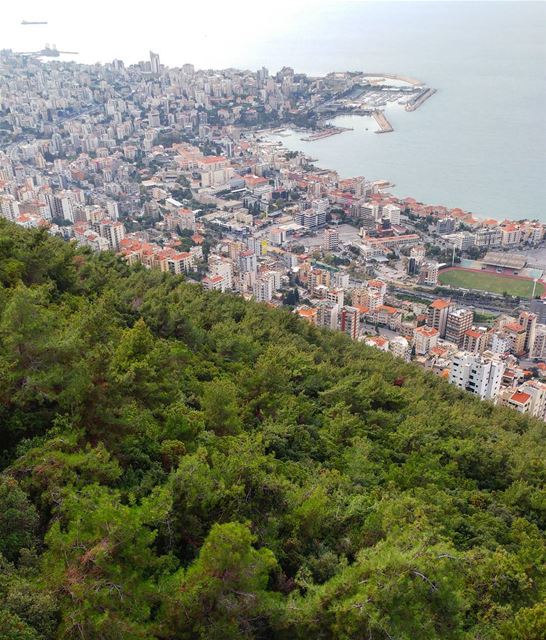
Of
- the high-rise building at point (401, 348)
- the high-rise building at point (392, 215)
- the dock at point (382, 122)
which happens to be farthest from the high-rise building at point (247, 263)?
the dock at point (382, 122)

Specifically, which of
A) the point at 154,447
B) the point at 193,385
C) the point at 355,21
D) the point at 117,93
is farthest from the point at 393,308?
the point at 355,21

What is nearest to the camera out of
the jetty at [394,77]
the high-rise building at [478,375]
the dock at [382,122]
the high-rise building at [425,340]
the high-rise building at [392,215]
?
the high-rise building at [478,375]

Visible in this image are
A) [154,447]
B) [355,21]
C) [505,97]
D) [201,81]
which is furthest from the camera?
[355,21]

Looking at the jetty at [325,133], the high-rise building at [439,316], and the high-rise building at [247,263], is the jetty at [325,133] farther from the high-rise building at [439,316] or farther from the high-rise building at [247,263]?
the high-rise building at [439,316]

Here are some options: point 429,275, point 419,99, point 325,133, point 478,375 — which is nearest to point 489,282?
point 429,275

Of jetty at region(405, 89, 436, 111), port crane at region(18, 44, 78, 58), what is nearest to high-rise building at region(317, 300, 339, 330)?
jetty at region(405, 89, 436, 111)

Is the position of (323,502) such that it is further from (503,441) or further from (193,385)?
(503,441)
